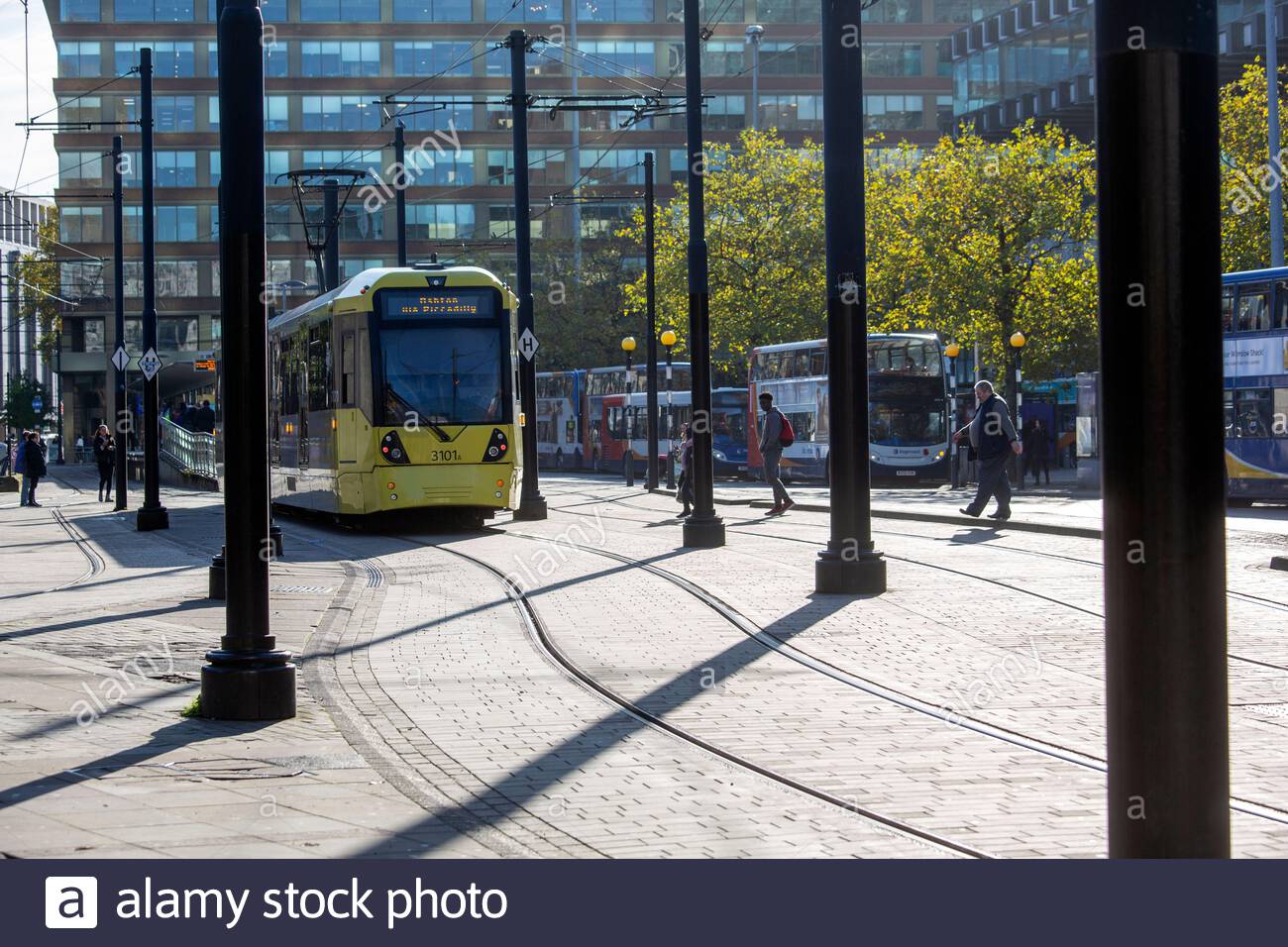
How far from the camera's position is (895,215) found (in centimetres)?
5347

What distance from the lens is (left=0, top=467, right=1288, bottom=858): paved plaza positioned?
5867 mm

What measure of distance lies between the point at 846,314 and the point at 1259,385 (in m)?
19.1

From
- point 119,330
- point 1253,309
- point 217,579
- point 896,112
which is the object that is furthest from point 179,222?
point 217,579

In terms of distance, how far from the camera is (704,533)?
19.2m

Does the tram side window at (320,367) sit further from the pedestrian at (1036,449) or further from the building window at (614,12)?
the building window at (614,12)

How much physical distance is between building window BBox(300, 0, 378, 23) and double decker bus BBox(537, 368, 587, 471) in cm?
2377

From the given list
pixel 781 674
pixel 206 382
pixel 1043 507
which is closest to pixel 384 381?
pixel 1043 507

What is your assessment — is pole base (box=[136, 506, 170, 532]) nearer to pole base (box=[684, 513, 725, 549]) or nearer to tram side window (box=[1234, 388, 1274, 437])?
pole base (box=[684, 513, 725, 549])

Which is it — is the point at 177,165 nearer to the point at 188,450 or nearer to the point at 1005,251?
the point at 188,450

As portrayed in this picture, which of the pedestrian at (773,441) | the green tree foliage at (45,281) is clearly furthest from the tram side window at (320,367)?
the green tree foliage at (45,281)

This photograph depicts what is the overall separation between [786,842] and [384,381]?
17.2 m

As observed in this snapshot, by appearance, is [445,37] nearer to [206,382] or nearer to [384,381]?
[206,382]

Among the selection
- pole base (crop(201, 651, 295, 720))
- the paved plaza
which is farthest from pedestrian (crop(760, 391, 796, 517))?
pole base (crop(201, 651, 295, 720))

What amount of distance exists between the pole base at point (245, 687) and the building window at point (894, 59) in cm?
8176
